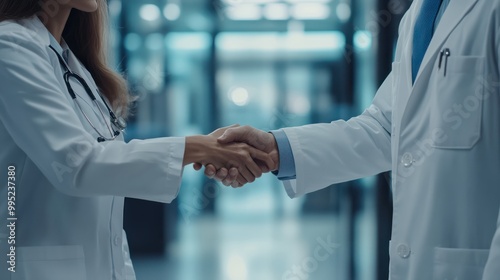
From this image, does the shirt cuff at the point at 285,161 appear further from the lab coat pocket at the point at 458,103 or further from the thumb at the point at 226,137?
the lab coat pocket at the point at 458,103

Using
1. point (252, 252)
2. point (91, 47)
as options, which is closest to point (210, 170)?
point (91, 47)

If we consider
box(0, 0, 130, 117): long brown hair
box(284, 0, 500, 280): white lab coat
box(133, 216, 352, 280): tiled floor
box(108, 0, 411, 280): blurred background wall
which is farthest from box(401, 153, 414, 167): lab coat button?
box(133, 216, 352, 280): tiled floor

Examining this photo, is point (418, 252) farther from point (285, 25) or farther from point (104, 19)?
point (285, 25)

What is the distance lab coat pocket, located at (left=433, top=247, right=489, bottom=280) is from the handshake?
27.2 inches

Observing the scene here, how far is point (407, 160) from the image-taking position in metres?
1.45

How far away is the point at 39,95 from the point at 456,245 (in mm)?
1014

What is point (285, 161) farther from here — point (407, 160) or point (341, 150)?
point (407, 160)

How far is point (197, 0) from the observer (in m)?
4.88

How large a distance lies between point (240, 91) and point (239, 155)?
335 centimetres

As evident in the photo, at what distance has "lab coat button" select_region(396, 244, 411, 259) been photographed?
4.66 ft

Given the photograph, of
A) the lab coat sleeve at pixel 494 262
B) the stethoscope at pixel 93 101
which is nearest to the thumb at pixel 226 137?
the stethoscope at pixel 93 101

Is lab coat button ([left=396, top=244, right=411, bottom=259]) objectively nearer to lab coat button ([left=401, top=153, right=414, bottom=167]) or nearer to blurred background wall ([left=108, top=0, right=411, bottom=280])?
lab coat button ([left=401, top=153, right=414, bottom=167])

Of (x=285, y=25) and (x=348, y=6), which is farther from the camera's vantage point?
(x=285, y=25)

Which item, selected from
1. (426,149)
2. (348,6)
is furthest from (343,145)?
(348,6)
